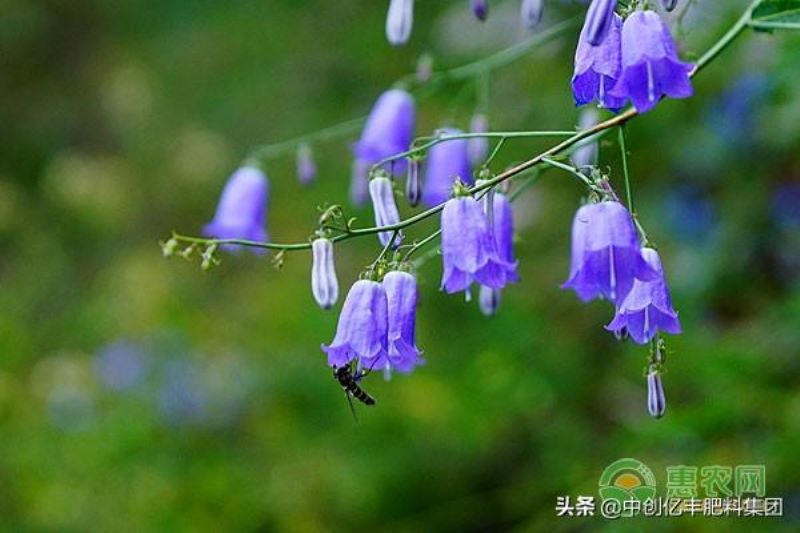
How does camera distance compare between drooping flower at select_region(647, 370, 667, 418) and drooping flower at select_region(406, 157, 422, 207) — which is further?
drooping flower at select_region(406, 157, 422, 207)

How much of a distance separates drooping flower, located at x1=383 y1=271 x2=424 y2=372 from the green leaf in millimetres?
766

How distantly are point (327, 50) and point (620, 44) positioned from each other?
5.35m

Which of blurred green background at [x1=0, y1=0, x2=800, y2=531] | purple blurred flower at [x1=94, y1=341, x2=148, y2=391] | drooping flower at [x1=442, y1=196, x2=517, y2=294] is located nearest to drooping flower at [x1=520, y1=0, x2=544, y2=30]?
drooping flower at [x1=442, y1=196, x2=517, y2=294]

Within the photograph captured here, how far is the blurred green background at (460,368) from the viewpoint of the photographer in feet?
11.6

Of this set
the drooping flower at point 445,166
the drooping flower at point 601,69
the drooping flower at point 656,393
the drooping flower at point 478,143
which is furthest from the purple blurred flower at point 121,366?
the drooping flower at point 601,69

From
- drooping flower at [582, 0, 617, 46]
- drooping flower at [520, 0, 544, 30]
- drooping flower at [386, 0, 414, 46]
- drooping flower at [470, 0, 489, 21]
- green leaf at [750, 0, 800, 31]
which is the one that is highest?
drooping flower at [470, 0, 489, 21]

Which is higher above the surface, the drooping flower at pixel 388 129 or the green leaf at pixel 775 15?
the drooping flower at pixel 388 129

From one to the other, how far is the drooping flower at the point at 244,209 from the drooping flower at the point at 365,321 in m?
1.02

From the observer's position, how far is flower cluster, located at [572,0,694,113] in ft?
5.60

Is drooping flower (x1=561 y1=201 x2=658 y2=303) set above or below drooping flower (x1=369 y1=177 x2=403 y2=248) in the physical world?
below

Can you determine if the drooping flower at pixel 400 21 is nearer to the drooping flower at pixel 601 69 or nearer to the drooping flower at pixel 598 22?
the drooping flower at pixel 601 69

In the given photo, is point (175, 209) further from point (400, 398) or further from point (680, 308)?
point (680, 308)

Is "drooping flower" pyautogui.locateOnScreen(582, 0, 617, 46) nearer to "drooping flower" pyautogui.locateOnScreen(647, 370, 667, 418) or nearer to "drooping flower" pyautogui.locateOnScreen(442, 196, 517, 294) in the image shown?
"drooping flower" pyautogui.locateOnScreen(442, 196, 517, 294)

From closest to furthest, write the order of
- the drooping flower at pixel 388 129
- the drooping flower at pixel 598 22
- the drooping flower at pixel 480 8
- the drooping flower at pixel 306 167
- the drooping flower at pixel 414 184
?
the drooping flower at pixel 598 22 → the drooping flower at pixel 414 184 → the drooping flower at pixel 480 8 → the drooping flower at pixel 388 129 → the drooping flower at pixel 306 167
